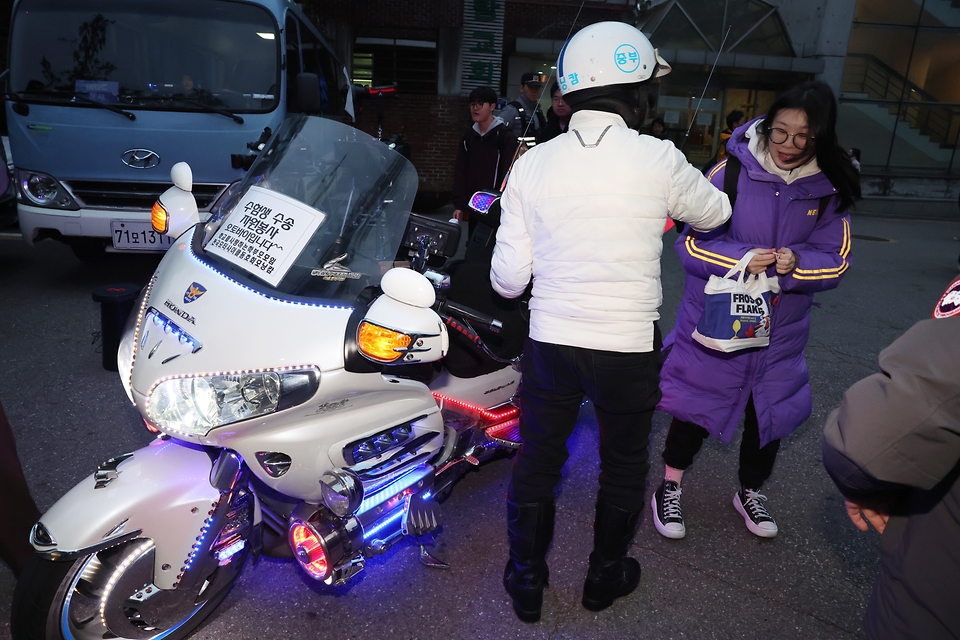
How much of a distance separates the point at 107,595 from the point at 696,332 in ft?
7.15

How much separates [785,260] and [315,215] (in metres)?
1.69

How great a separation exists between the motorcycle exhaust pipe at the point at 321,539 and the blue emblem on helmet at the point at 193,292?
0.74m

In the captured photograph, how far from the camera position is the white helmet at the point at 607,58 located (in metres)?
1.93

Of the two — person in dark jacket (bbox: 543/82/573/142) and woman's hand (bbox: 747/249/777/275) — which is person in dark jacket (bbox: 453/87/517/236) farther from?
woman's hand (bbox: 747/249/777/275)

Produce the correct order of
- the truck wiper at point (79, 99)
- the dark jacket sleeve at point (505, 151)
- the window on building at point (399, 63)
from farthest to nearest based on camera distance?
the window on building at point (399, 63) → the dark jacket sleeve at point (505, 151) → the truck wiper at point (79, 99)

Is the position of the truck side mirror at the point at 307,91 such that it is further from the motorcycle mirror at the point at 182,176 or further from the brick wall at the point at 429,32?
the brick wall at the point at 429,32

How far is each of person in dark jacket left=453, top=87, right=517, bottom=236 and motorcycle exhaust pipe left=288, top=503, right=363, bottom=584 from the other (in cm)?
364

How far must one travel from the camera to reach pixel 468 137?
574 cm

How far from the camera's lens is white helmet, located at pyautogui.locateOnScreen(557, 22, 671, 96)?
1.93 metres

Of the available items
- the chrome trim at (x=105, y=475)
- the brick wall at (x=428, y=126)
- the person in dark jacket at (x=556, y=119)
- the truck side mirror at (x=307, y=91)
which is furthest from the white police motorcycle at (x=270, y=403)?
the brick wall at (x=428, y=126)

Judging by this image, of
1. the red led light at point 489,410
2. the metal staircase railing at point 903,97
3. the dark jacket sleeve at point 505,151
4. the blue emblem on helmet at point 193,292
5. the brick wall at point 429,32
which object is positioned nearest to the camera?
the blue emblem on helmet at point 193,292

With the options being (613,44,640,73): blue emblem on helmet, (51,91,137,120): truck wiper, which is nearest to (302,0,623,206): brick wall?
(51,91,137,120): truck wiper

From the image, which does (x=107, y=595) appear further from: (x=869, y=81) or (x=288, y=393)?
(x=869, y=81)

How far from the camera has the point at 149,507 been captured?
1.86m
